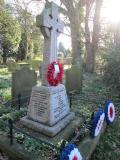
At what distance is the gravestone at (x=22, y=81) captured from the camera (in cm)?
717

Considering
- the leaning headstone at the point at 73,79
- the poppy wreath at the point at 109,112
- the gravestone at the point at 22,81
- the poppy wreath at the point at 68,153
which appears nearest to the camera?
the poppy wreath at the point at 68,153

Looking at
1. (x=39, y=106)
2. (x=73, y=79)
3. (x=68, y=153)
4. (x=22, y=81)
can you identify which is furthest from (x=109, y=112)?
(x=73, y=79)

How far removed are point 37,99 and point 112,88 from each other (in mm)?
5386

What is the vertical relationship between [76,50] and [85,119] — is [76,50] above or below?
above

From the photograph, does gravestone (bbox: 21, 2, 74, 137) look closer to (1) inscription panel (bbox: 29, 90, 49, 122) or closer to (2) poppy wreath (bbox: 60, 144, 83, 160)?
(1) inscription panel (bbox: 29, 90, 49, 122)

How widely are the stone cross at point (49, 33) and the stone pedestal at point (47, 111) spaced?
0.29m

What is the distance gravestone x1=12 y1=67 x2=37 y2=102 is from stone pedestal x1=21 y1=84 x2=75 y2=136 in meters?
2.09

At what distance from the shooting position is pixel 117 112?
7.21 meters

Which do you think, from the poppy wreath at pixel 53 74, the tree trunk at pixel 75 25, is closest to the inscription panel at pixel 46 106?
the poppy wreath at pixel 53 74

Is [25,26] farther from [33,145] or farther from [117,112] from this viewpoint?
[33,145]

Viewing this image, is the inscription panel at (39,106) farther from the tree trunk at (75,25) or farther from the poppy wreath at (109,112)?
the tree trunk at (75,25)

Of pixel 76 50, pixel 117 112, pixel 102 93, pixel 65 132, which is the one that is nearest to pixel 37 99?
pixel 65 132

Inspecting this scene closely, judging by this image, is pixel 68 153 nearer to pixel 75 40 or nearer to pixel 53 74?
pixel 53 74

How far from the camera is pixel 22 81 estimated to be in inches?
294
